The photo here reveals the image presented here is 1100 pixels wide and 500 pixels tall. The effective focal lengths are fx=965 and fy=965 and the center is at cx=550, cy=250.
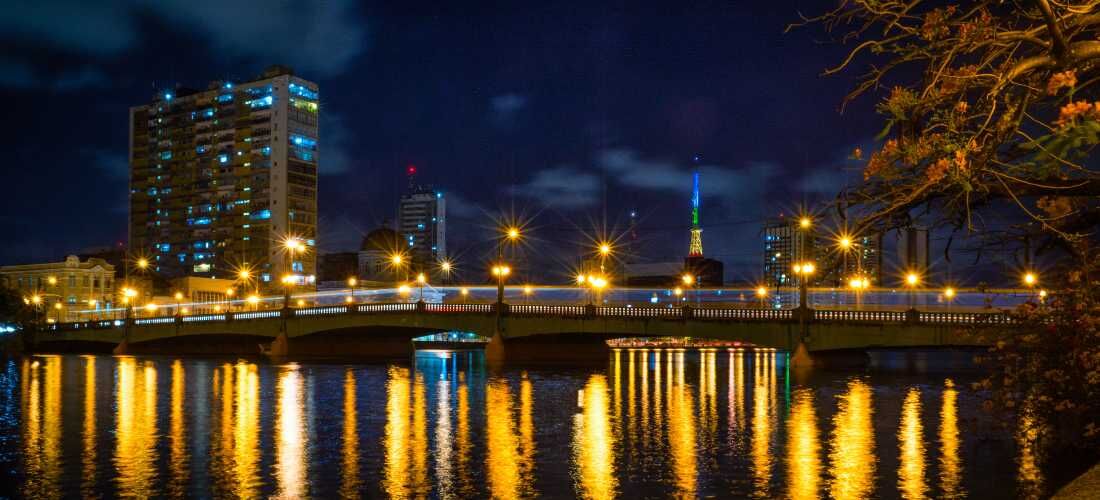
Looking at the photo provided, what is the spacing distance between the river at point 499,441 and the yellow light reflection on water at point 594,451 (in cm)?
8

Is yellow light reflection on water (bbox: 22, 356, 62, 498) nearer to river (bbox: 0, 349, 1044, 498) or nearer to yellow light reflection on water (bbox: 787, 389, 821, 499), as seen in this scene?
river (bbox: 0, 349, 1044, 498)

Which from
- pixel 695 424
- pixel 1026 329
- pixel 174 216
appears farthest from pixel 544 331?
pixel 174 216

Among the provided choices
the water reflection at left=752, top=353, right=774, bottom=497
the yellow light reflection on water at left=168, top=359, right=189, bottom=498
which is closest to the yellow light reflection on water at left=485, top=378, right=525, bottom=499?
the water reflection at left=752, top=353, right=774, bottom=497

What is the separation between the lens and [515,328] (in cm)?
7288

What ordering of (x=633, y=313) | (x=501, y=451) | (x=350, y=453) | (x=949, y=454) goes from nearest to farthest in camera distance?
(x=350, y=453) < (x=949, y=454) < (x=501, y=451) < (x=633, y=313)

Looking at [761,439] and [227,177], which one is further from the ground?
[227,177]

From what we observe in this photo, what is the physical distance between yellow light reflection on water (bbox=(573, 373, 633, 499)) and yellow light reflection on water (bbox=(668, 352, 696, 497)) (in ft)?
4.62

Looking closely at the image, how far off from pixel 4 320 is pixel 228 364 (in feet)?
110

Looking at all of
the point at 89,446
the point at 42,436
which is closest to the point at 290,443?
the point at 89,446

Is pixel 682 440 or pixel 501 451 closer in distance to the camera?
pixel 501 451

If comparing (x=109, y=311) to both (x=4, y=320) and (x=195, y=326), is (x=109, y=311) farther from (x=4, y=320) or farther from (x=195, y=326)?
(x=195, y=326)

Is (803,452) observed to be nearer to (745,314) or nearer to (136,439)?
(136,439)

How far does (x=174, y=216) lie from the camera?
186 meters

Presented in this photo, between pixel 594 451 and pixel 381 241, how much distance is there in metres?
163
